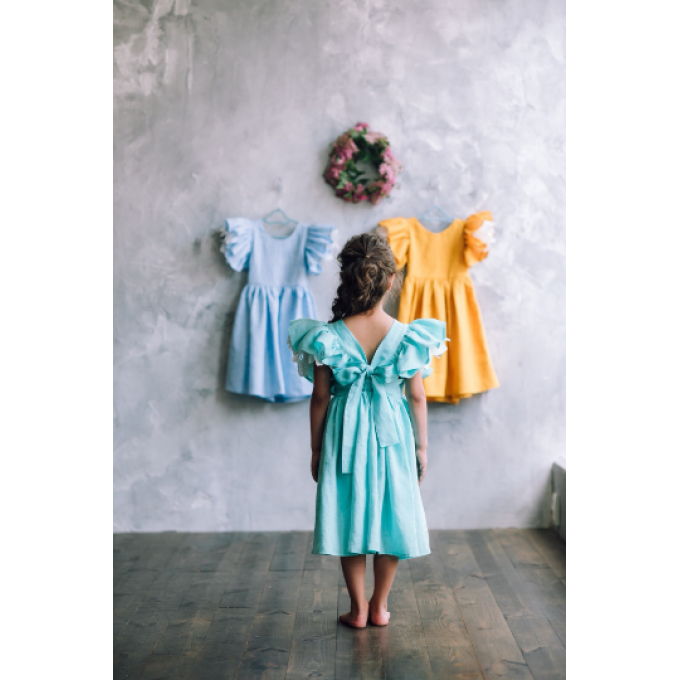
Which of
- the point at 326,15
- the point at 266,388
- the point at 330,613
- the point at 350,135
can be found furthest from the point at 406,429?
the point at 326,15

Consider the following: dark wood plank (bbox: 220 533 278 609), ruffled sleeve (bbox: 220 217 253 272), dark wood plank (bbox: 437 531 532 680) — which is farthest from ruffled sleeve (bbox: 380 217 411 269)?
dark wood plank (bbox: 220 533 278 609)

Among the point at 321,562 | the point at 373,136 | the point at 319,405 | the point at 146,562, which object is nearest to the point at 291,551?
the point at 321,562

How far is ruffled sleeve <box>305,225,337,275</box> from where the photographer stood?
3.03 meters

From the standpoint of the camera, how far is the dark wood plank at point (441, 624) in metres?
1.92

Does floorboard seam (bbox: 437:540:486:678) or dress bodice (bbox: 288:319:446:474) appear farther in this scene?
dress bodice (bbox: 288:319:446:474)

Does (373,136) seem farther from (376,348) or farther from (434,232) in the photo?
(376,348)

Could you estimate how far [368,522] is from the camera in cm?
208

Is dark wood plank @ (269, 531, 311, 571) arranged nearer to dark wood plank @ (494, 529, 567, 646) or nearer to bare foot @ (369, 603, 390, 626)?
bare foot @ (369, 603, 390, 626)

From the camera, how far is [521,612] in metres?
2.29

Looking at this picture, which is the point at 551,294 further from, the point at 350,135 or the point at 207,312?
the point at 207,312

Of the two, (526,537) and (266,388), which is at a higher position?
(266,388)

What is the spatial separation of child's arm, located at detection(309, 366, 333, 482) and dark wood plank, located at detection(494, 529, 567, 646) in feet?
3.14
